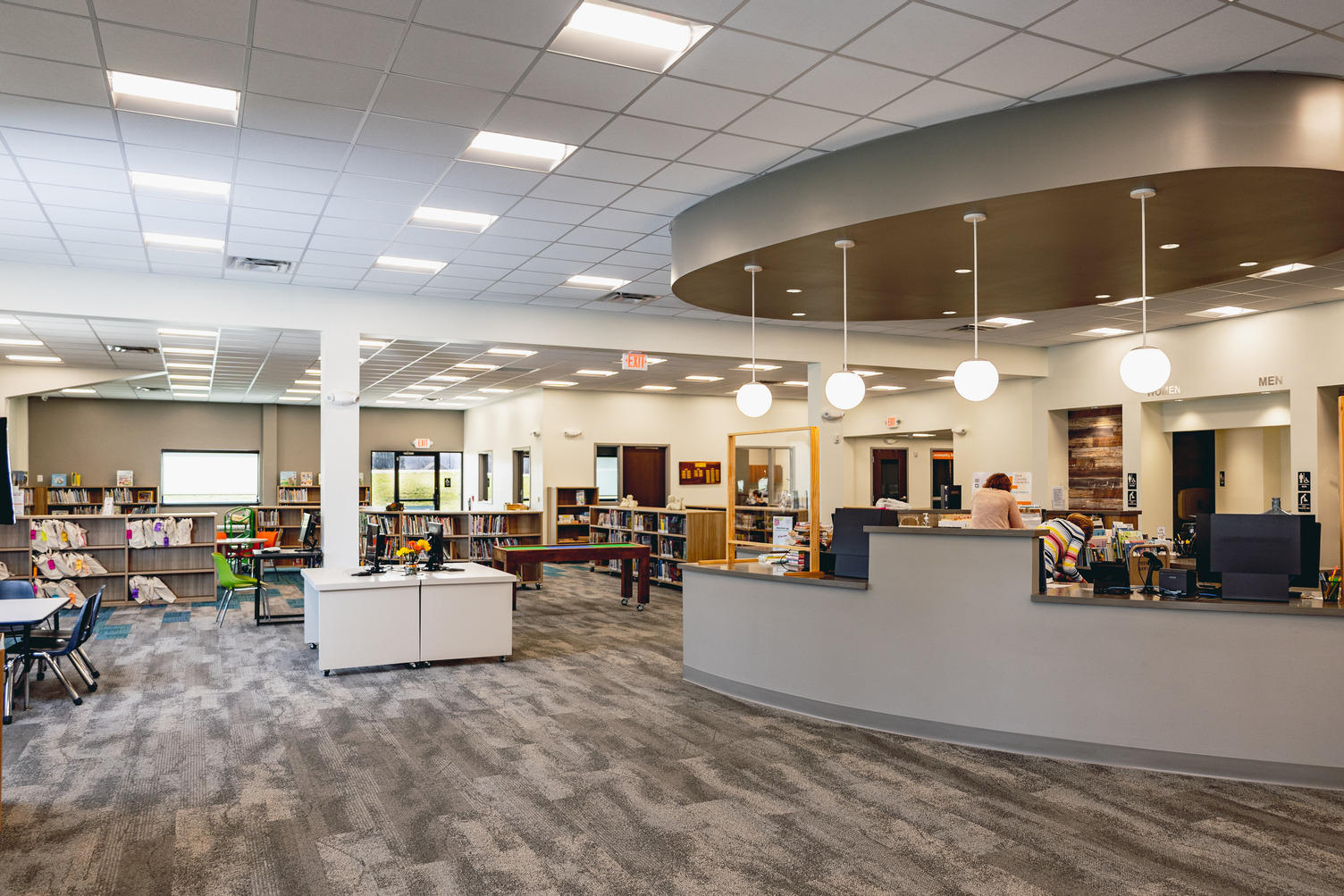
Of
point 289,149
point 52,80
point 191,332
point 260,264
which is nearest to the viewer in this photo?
point 52,80

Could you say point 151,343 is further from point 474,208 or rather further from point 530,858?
point 530,858

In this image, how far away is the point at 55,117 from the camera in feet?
15.7

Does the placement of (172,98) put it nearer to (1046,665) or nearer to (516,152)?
(516,152)

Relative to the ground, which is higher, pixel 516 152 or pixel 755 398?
pixel 516 152

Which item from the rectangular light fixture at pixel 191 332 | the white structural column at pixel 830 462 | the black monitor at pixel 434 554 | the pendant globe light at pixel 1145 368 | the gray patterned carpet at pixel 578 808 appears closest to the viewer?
the gray patterned carpet at pixel 578 808

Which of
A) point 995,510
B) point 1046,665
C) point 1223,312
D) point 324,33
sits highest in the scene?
point 324,33

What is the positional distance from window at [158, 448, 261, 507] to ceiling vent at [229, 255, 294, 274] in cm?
1330

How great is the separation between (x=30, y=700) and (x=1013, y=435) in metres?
12.6

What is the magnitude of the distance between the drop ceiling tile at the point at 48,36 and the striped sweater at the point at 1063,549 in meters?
6.27

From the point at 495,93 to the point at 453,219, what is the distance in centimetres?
236

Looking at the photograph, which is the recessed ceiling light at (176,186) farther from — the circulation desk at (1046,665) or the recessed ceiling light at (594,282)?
the circulation desk at (1046,665)

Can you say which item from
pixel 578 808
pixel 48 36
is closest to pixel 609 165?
pixel 48 36

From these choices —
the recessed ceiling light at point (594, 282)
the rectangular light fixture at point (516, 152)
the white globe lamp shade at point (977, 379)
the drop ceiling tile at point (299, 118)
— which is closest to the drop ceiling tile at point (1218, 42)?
the white globe lamp shade at point (977, 379)

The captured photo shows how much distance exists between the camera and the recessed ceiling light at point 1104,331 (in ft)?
36.4
